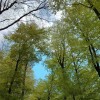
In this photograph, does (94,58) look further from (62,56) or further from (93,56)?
(62,56)

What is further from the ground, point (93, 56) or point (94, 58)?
point (94, 58)

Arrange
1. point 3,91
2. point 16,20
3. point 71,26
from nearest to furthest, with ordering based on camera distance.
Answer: point 16,20 < point 71,26 < point 3,91

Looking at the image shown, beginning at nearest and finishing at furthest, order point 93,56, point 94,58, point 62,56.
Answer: point 94,58, point 93,56, point 62,56

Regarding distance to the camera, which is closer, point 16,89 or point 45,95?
point 16,89

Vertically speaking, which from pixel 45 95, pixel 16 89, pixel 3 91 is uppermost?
pixel 3 91

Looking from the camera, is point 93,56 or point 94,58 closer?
point 94,58

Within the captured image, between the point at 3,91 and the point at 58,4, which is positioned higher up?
the point at 58,4

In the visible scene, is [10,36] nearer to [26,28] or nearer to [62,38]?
[26,28]

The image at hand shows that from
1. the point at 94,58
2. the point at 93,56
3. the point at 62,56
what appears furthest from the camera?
the point at 62,56

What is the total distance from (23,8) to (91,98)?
1430 centimetres

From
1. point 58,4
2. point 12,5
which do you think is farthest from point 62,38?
point 12,5

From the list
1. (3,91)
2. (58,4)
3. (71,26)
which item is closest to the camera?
(58,4)

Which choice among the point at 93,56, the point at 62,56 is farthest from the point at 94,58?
the point at 62,56

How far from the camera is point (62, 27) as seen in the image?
1046 inches
